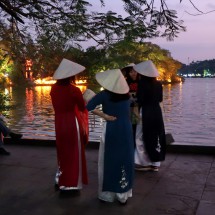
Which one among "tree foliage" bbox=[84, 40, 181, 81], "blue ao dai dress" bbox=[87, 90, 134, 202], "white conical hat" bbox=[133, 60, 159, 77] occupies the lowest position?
"blue ao dai dress" bbox=[87, 90, 134, 202]

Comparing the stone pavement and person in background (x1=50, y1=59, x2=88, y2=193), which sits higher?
person in background (x1=50, y1=59, x2=88, y2=193)

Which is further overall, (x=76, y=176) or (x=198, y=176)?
(x=198, y=176)

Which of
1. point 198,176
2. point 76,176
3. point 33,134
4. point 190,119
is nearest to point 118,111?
point 76,176

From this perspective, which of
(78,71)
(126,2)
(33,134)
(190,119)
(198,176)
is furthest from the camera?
(190,119)

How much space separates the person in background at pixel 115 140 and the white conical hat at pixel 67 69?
0.42m

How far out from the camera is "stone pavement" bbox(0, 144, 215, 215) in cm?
468

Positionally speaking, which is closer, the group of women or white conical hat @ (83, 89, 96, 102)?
the group of women

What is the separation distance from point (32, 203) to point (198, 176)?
8.69 ft

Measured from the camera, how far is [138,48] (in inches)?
197

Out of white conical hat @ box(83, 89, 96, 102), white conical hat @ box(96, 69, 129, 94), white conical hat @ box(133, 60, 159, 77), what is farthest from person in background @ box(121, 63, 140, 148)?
white conical hat @ box(96, 69, 129, 94)

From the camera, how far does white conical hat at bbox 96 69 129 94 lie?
191 inches

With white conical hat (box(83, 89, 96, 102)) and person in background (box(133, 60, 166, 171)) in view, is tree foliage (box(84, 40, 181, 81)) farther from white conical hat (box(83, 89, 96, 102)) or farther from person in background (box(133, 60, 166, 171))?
person in background (box(133, 60, 166, 171))

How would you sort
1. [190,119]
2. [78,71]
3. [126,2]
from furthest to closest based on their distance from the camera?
[190,119]
[78,71]
[126,2]

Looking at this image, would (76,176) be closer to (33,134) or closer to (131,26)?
(131,26)
